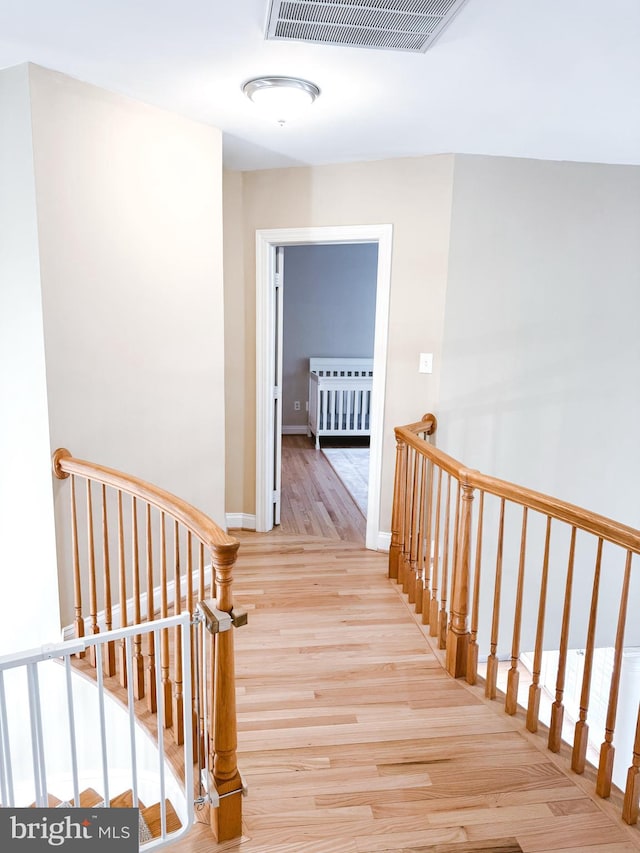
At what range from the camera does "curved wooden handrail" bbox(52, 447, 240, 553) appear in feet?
6.24

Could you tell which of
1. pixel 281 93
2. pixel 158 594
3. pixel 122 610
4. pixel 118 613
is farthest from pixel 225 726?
pixel 281 93

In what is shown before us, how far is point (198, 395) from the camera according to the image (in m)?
3.49

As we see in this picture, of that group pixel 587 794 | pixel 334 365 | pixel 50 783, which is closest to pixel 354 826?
pixel 587 794

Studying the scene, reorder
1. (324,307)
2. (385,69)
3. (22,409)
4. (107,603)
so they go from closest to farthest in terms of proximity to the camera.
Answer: (385,69) < (107,603) < (22,409) < (324,307)

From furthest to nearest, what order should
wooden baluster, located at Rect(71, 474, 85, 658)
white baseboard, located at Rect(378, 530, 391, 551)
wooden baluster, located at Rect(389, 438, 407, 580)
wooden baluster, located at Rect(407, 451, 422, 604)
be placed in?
white baseboard, located at Rect(378, 530, 391, 551), wooden baluster, located at Rect(389, 438, 407, 580), wooden baluster, located at Rect(407, 451, 422, 604), wooden baluster, located at Rect(71, 474, 85, 658)

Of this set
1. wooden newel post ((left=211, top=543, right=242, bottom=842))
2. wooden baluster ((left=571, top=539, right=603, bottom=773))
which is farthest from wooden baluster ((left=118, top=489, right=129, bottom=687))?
wooden baluster ((left=571, top=539, right=603, bottom=773))

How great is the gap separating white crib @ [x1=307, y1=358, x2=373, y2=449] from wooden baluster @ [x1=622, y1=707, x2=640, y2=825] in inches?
228

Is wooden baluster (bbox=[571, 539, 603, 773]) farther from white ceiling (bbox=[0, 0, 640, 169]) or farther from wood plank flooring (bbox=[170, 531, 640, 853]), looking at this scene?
white ceiling (bbox=[0, 0, 640, 169])

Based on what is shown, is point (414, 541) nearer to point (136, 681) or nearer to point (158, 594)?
point (158, 594)

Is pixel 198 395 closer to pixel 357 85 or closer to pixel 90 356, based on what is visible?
pixel 90 356

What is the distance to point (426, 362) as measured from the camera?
12.7 feet

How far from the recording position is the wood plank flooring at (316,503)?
4613 mm

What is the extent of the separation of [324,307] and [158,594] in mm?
5437

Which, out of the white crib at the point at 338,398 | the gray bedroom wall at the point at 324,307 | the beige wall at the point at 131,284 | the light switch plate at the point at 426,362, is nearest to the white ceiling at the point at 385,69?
the beige wall at the point at 131,284
